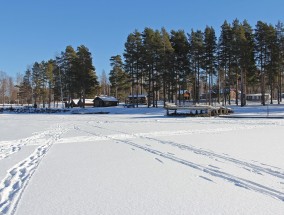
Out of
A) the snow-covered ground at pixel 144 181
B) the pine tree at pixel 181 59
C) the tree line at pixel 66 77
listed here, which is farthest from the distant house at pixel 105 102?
the snow-covered ground at pixel 144 181

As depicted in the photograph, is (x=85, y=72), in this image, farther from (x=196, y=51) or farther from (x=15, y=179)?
(x=15, y=179)

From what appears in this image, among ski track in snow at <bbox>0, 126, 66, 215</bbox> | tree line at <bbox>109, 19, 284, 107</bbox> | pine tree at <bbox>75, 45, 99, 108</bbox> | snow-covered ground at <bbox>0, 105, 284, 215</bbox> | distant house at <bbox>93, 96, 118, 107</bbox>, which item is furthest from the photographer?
distant house at <bbox>93, 96, 118, 107</bbox>

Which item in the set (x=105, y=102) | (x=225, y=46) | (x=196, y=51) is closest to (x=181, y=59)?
(x=196, y=51)

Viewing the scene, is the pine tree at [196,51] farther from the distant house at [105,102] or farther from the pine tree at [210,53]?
the distant house at [105,102]

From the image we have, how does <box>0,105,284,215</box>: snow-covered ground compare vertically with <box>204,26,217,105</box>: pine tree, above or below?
below

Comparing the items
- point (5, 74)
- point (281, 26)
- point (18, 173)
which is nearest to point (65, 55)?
point (281, 26)

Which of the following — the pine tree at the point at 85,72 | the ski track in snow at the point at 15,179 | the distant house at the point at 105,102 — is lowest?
the ski track in snow at the point at 15,179

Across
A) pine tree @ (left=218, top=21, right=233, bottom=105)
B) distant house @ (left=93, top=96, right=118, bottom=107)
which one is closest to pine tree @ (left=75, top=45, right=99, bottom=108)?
distant house @ (left=93, top=96, right=118, bottom=107)

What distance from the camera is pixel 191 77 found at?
5544 centimetres

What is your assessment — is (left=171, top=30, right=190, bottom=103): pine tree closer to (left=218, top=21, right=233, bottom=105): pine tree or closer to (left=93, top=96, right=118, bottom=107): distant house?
(left=218, top=21, right=233, bottom=105): pine tree

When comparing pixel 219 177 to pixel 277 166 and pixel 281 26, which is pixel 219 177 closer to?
pixel 277 166

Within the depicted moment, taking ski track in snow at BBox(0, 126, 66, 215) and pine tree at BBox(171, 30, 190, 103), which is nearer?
ski track in snow at BBox(0, 126, 66, 215)

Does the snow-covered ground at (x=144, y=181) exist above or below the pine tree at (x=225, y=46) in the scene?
below

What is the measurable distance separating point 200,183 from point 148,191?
108 centimetres
